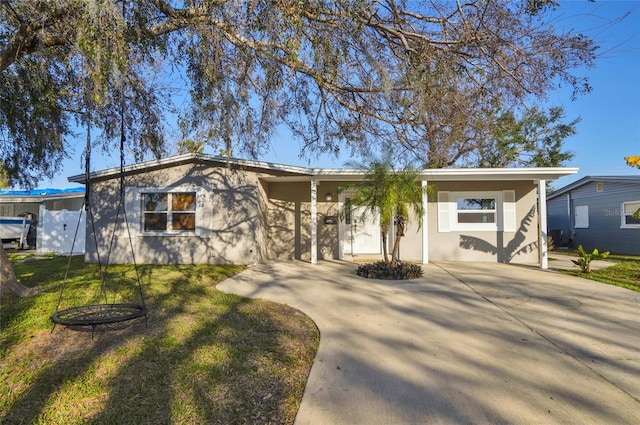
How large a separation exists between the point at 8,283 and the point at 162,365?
422cm

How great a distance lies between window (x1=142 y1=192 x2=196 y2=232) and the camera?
1084cm

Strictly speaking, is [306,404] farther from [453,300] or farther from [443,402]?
[453,300]

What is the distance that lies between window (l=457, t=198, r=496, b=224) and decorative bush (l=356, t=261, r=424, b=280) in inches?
138

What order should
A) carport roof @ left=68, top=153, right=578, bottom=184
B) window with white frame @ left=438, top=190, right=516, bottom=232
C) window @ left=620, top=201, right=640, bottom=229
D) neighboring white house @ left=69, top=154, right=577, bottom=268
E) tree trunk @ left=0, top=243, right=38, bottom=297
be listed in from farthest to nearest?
Result: window @ left=620, top=201, right=640, bottom=229 → window with white frame @ left=438, top=190, right=516, bottom=232 → neighboring white house @ left=69, top=154, right=577, bottom=268 → carport roof @ left=68, top=153, right=578, bottom=184 → tree trunk @ left=0, top=243, right=38, bottom=297

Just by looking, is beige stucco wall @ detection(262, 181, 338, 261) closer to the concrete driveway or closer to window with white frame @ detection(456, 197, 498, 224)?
window with white frame @ detection(456, 197, 498, 224)

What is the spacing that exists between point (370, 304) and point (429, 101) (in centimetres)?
340

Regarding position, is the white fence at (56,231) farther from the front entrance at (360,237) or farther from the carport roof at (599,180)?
the carport roof at (599,180)

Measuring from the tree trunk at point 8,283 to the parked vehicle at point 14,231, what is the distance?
43.6 ft

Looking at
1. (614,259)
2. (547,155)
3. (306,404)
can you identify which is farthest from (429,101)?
(547,155)

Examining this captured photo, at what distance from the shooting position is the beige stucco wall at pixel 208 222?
34.8 feet

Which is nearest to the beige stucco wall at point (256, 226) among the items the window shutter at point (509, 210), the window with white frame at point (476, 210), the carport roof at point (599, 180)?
the window shutter at point (509, 210)

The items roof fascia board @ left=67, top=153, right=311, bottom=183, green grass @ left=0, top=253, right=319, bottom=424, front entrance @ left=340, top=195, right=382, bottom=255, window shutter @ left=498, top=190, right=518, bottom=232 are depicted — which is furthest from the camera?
Answer: front entrance @ left=340, top=195, right=382, bottom=255

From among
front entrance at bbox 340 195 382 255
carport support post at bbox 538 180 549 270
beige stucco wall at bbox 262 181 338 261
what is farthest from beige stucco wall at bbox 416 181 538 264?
beige stucco wall at bbox 262 181 338 261

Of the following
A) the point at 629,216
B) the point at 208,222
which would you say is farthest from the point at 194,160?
the point at 629,216
